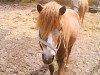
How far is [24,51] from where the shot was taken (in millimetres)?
4738

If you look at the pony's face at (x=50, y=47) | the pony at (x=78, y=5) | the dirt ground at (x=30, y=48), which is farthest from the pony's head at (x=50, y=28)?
the pony at (x=78, y=5)

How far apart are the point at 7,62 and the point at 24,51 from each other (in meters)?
0.56

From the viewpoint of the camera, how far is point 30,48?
16.0 ft

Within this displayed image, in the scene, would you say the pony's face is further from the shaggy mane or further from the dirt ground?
the dirt ground

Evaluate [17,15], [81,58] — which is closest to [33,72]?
[81,58]

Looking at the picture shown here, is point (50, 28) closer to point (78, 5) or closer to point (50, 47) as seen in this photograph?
point (50, 47)

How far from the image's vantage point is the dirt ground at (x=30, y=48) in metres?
4.11

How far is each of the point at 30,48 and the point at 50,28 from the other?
2.31 meters

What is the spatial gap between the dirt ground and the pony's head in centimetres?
140

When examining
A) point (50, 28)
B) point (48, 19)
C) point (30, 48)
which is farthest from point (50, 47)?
point (30, 48)

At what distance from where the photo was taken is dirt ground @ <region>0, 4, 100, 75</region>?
4.11 metres

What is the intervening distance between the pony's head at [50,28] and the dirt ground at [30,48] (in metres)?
1.40

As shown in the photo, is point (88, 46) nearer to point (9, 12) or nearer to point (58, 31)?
point (58, 31)

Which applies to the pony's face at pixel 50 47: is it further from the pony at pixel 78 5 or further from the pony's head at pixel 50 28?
the pony at pixel 78 5
